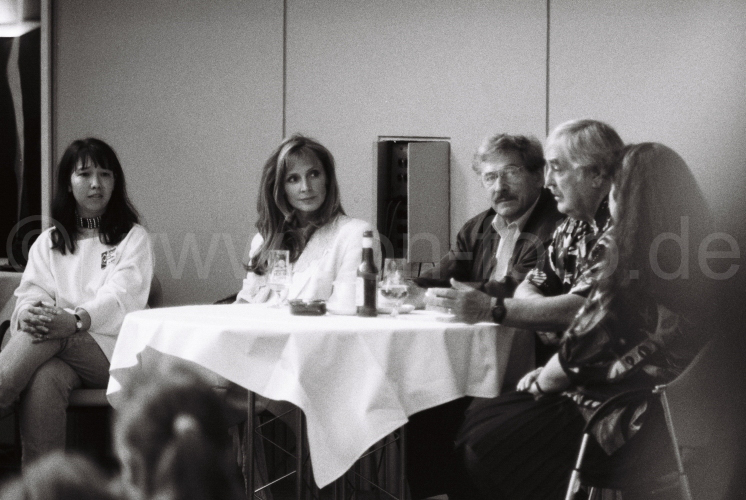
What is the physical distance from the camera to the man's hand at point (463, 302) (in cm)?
194

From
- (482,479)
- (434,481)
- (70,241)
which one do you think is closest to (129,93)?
(70,241)

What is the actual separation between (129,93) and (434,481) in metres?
2.33

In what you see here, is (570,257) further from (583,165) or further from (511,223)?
(511,223)

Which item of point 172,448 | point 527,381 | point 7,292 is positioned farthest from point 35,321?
point 172,448

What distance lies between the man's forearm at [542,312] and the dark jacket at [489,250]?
1.09 ft

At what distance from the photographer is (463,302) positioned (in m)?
1.94

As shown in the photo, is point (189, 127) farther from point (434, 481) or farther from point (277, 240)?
point (434, 481)

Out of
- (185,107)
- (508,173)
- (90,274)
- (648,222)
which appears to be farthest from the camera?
(185,107)

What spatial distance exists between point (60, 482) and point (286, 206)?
2.55 metres

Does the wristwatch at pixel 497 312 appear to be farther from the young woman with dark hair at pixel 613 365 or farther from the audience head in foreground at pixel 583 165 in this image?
the audience head in foreground at pixel 583 165

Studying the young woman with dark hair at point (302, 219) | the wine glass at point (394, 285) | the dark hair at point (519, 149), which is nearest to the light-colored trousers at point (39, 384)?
the young woman with dark hair at point (302, 219)

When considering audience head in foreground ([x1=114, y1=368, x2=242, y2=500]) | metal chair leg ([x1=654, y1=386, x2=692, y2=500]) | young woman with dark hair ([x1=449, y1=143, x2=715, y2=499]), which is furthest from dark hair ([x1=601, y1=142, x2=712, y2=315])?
audience head in foreground ([x1=114, y1=368, x2=242, y2=500])

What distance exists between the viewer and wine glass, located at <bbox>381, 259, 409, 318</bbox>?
6.70ft

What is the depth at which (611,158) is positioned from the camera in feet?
6.83
